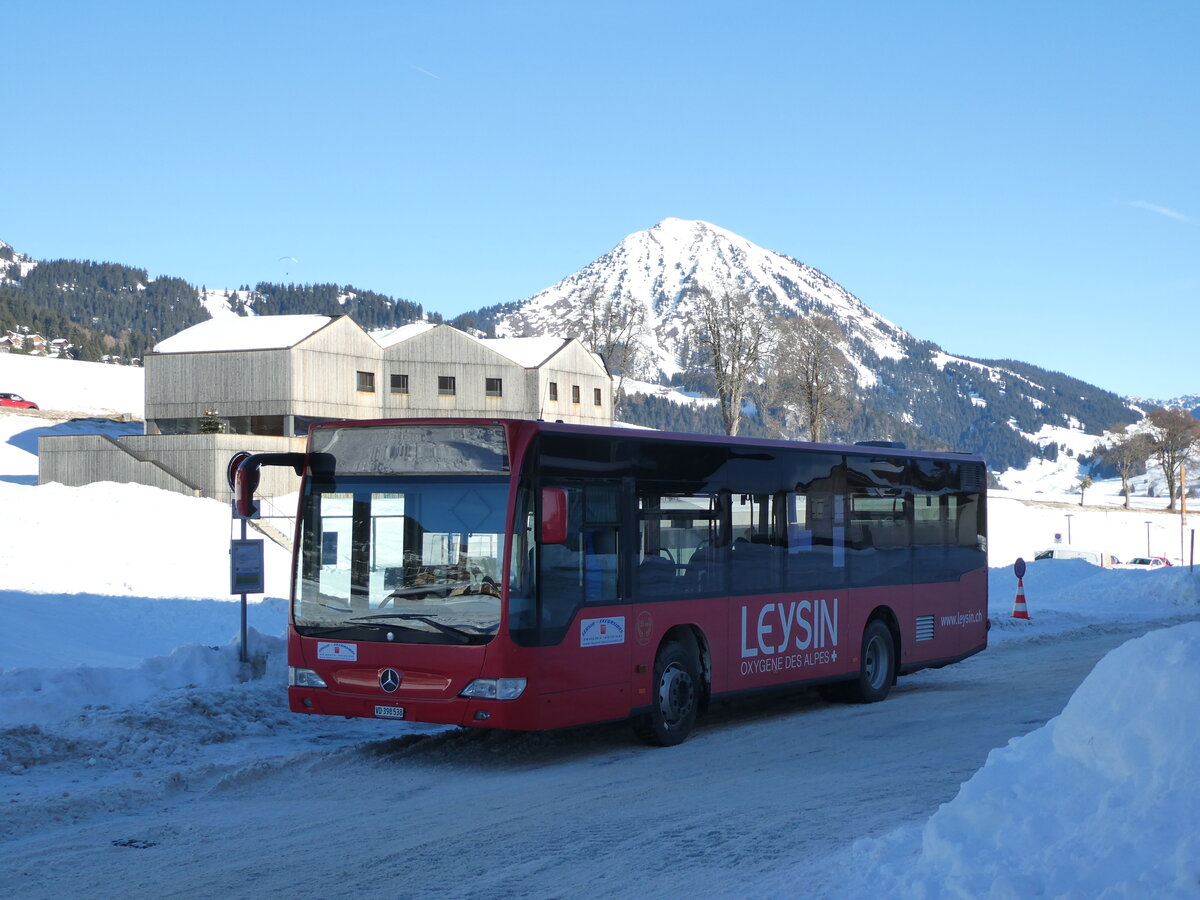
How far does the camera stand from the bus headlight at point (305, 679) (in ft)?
35.7

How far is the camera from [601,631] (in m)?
10.9

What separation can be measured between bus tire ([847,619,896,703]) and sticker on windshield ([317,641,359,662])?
20.4 feet

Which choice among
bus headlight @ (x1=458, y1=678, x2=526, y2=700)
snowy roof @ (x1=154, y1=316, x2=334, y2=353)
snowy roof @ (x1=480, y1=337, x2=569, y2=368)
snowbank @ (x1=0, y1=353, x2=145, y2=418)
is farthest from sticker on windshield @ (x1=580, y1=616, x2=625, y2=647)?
snowbank @ (x1=0, y1=353, x2=145, y2=418)

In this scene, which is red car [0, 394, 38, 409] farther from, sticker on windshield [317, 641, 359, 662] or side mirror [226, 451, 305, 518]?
sticker on windshield [317, 641, 359, 662]

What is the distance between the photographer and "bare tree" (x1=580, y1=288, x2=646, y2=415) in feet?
260

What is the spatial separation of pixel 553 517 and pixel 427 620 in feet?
4.34

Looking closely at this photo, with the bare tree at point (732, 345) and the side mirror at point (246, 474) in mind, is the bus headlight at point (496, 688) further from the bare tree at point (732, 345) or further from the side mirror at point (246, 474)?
the bare tree at point (732, 345)

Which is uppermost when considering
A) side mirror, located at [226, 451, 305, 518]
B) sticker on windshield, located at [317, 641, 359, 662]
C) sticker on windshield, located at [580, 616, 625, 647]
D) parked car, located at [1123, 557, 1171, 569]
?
side mirror, located at [226, 451, 305, 518]

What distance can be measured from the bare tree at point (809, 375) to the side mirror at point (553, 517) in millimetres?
65642

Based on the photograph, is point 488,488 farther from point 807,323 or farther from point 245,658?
point 807,323

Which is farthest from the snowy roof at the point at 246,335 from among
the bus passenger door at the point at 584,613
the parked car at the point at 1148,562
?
the bus passenger door at the point at 584,613

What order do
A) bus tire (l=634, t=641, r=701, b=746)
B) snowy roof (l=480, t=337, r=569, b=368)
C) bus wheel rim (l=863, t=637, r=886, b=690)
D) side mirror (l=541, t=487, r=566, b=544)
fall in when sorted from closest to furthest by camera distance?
side mirror (l=541, t=487, r=566, b=544), bus tire (l=634, t=641, r=701, b=746), bus wheel rim (l=863, t=637, r=886, b=690), snowy roof (l=480, t=337, r=569, b=368)

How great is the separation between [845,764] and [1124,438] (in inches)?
5142

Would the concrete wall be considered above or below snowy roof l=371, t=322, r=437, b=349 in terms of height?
below
